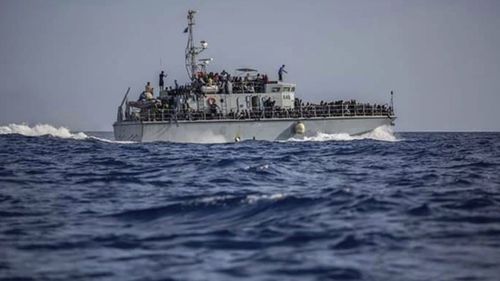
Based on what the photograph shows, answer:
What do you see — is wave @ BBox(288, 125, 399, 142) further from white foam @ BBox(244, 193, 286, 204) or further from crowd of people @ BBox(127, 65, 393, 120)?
white foam @ BBox(244, 193, 286, 204)

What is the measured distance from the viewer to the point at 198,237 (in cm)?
1301

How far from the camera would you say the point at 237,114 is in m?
64.5

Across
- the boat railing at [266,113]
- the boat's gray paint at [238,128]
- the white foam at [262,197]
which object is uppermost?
the boat railing at [266,113]

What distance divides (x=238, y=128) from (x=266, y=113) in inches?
159

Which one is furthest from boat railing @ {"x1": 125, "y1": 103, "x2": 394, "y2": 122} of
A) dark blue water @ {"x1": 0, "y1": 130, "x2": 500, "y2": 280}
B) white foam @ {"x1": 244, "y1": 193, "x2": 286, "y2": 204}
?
white foam @ {"x1": 244, "y1": 193, "x2": 286, "y2": 204}

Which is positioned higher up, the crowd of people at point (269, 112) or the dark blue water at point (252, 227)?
the crowd of people at point (269, 112)

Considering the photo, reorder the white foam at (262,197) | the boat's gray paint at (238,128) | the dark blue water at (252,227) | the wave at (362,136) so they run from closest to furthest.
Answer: the dark blue water at (252,227) < the white foam at (262,197) < the boat's gray paint at (238,128) < the wave at (362,136)

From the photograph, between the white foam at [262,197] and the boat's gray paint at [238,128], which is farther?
the boat's gray paint at [238,128]

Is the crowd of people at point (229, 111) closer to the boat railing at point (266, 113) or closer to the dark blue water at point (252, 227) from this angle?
the boat railing at point (266, 113)

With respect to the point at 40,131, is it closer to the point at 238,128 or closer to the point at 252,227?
the point at 238,128

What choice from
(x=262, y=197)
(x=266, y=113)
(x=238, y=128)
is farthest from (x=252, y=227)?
(x=266, y=113)

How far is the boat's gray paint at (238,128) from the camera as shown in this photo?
206ft

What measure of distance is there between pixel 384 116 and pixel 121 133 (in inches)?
1138

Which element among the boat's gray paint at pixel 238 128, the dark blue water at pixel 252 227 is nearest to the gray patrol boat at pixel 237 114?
the boat's gray paint at pixel 238 128
